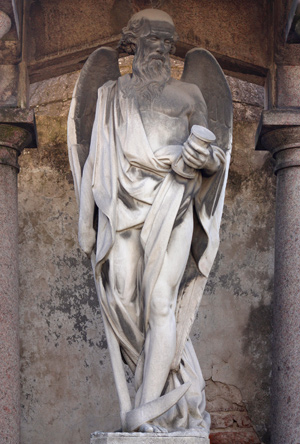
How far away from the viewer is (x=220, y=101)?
9641 millimetres

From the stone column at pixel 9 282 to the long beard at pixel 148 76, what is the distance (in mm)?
1089

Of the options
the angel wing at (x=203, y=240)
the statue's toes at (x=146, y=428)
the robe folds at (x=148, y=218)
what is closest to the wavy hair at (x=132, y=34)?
the robe folds at (x=148, y=218)

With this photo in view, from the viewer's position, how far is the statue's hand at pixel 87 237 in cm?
914

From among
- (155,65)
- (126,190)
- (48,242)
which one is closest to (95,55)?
(155,65)

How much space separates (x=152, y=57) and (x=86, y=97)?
57 centimetres

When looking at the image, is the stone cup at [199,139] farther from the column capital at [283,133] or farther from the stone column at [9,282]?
the stone column at [9,282]

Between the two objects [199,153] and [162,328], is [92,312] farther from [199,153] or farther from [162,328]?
[199,153]

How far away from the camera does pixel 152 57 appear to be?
9305 mm

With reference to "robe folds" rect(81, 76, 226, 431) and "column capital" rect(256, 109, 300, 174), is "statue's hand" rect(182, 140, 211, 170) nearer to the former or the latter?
"robe folds" rect(81, 76, 226, 431)

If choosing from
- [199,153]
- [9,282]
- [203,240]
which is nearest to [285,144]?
[203,240]

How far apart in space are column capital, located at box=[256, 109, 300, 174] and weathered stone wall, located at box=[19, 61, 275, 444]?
0.98 meters

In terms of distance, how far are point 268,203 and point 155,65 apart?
6.85 feet

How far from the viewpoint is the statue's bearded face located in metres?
9.29

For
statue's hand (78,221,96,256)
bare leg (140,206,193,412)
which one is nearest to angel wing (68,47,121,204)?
statue's hand (78,221,96,256)
